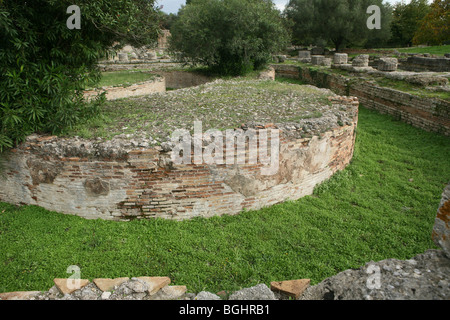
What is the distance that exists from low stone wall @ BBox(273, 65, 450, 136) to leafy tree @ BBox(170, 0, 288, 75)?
322cm

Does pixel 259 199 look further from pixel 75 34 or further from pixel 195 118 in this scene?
pixel 75 34

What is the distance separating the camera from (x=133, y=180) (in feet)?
13.4

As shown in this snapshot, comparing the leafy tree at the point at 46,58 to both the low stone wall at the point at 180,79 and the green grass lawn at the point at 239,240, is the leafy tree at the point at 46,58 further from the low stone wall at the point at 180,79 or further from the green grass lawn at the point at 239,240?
the low stone wall at the point at 180,79

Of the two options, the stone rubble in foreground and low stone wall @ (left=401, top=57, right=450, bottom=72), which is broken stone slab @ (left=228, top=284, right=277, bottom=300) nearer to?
the stone rubble in foreground

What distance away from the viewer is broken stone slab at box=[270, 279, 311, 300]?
2591mm

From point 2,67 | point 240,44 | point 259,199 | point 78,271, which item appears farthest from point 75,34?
point 240,44

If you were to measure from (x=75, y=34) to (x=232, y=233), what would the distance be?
374 centimetres

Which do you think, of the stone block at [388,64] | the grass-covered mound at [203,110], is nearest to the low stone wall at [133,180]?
the grass-covered mound at [203,110]
